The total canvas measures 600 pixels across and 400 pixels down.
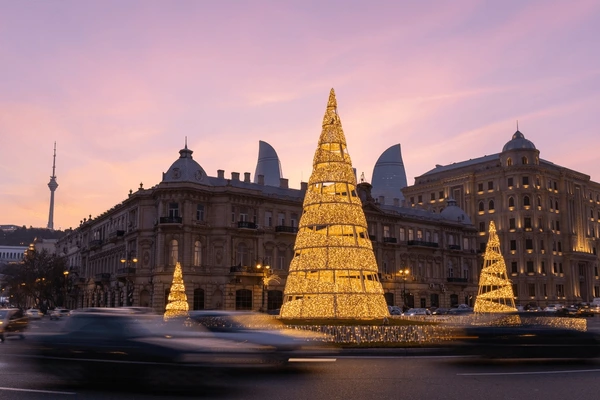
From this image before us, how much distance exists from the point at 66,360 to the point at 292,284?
60.2 ft

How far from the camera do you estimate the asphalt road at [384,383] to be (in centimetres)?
1212

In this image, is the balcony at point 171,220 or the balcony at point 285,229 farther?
the balcony at point 285,229

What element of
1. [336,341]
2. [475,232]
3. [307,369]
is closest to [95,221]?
[475,232]

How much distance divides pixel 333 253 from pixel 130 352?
18.3 metres

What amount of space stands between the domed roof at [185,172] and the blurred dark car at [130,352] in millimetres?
49324

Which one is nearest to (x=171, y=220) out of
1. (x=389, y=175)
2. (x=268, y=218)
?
(x=268, y=218)

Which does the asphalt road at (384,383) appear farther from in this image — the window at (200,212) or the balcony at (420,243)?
the balcony at (420,243)

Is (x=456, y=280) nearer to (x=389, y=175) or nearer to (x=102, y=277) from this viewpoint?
(x=102, y=277)

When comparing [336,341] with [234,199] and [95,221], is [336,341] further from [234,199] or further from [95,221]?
[95,221]

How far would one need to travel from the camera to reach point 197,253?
61906 millimetres


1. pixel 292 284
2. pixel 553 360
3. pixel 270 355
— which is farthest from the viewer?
pixel 292 284

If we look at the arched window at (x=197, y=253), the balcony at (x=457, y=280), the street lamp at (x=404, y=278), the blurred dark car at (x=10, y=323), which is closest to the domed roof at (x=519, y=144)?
the balcony at (x=457, y=280)

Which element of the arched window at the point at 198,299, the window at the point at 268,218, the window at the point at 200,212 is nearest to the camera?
the arched window at the point at 198,299

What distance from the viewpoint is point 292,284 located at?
3084cm
